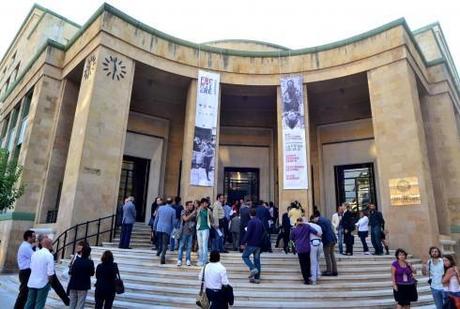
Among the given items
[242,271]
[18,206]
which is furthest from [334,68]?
[18,206]

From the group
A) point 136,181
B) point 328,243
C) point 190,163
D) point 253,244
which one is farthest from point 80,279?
point 136,181

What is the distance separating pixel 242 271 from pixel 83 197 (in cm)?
618

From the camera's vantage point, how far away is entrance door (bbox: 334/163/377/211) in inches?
654

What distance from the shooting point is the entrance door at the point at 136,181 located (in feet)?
53.5

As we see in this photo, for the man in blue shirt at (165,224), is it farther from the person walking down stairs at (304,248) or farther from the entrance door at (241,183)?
the entrance door at (241,183)

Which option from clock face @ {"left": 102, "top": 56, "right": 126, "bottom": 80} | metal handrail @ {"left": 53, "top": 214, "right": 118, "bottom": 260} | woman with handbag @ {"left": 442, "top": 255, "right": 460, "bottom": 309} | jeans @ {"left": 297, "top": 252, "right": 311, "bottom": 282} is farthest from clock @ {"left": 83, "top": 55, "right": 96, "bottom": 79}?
Answer: woman with handbag @ {"left": 442, "top": 255, "right": 460, "bottom": 309}

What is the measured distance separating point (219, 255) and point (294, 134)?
9696 millimetres

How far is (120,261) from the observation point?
27.3 feet

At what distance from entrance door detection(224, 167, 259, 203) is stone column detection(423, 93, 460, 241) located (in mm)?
8469

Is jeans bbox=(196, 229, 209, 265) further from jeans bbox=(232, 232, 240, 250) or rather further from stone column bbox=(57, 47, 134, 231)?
stone column bbox=(57, 47, 134, 231)

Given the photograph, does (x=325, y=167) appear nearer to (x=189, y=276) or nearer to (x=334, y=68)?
(x=334, y=68)

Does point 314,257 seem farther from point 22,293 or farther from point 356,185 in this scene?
point 356,185

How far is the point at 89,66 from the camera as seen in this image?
12.5 meters

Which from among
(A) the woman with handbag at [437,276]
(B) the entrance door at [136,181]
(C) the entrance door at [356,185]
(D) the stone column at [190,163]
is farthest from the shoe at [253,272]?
(C) the entrance door at [356,185]
